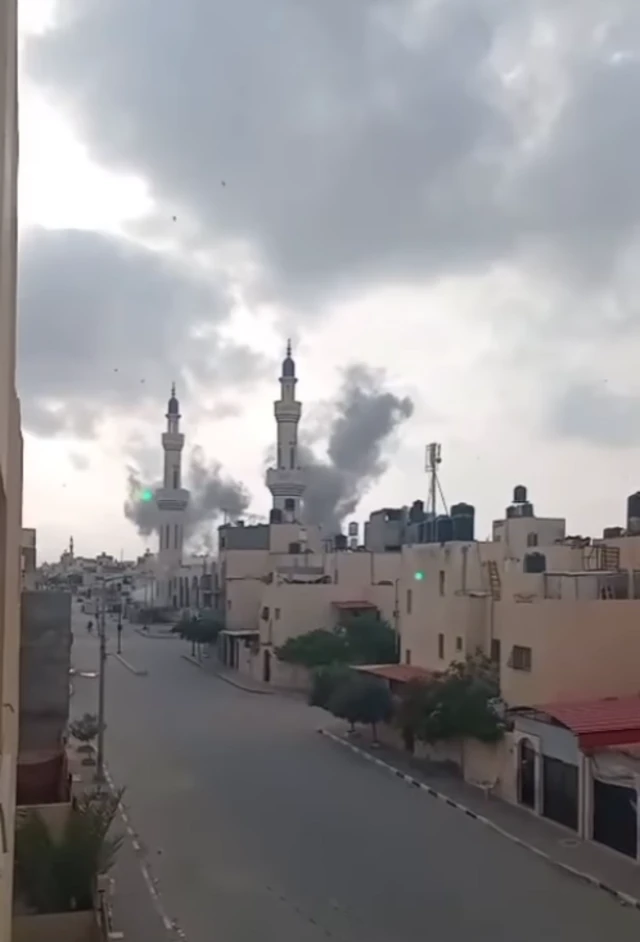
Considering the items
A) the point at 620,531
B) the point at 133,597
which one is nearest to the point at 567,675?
the point at 620,531

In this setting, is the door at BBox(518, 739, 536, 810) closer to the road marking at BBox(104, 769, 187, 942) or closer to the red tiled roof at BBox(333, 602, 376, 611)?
the road marking at BBox(104, 769, 187, 942)

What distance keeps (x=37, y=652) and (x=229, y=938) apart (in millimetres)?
5109

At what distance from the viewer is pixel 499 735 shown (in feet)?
65.7

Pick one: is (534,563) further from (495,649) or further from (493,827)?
(493,827)

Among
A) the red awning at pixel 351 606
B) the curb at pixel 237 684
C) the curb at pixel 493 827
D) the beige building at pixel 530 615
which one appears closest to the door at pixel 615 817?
the curb at pixel 493 827

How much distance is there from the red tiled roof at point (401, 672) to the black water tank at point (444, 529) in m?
5.09

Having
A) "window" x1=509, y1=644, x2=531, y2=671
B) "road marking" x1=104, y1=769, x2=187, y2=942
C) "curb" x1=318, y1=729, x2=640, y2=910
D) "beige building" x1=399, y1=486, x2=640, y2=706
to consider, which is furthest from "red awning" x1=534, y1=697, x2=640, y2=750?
"road marking" x1=104, y1=769, x2=187, y2=942

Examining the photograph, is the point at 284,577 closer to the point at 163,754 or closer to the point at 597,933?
the point at 163,754

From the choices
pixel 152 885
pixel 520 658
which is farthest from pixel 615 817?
pixel 152 885

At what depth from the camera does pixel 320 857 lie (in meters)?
15.8

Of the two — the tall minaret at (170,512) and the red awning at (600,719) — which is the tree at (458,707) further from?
the tall minaret at (170,512)

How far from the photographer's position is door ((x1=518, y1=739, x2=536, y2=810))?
18.5 m

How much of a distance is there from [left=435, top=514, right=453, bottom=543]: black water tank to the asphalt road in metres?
8.63

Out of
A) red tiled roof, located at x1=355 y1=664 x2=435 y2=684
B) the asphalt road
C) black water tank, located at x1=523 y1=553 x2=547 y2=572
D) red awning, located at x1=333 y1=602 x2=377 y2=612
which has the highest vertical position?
black water tank, located at x1=523 y1=553 x2=547 y2=572
